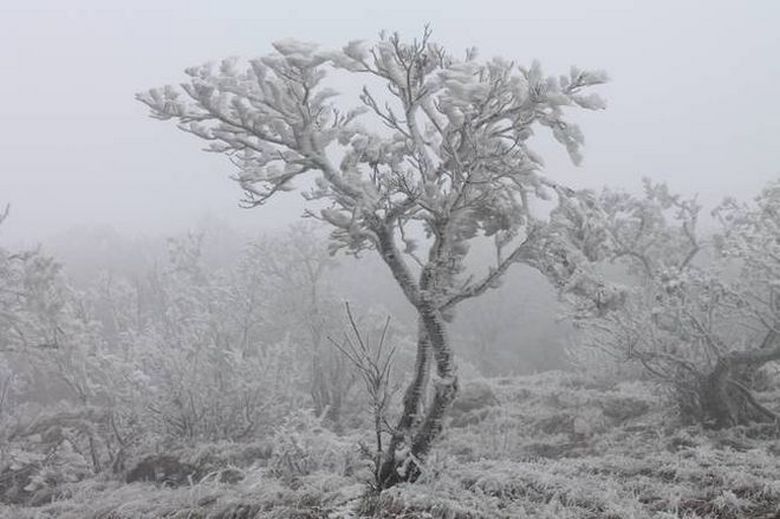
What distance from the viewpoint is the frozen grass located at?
13.9ft

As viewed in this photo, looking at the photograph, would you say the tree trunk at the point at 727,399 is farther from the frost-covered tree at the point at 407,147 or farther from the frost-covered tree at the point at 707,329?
the frost-covered tree at the point at 407,147

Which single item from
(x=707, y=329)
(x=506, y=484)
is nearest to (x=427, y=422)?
(x=506, y=484)

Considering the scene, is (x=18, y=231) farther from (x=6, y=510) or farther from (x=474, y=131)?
(x=474, y=131)

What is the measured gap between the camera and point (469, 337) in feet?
81.5

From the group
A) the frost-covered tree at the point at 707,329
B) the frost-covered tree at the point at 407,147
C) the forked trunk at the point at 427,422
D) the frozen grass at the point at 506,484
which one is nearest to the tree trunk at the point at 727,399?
the frost-covered tree at the point at 707,329

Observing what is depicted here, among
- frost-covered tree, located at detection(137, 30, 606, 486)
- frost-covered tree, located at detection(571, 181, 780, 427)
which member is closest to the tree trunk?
frost-covered tree, located at detection(571, 181, 780, 427)

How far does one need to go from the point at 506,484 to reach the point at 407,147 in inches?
107

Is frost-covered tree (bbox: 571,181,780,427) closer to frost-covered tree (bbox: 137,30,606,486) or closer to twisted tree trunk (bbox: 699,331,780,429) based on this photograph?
twisted tree trunk (bbox: 699,331,780,429)

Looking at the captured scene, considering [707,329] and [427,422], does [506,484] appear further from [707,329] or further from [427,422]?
[707,329]

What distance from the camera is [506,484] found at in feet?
15.4

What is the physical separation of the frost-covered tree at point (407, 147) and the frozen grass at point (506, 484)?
0.46m

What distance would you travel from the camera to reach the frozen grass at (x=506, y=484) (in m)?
4.23

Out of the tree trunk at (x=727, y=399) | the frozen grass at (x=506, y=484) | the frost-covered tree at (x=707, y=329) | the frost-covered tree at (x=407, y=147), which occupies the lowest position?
the frozen grass at (x=506, y=484)

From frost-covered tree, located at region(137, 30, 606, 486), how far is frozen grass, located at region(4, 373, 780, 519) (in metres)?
0.46
